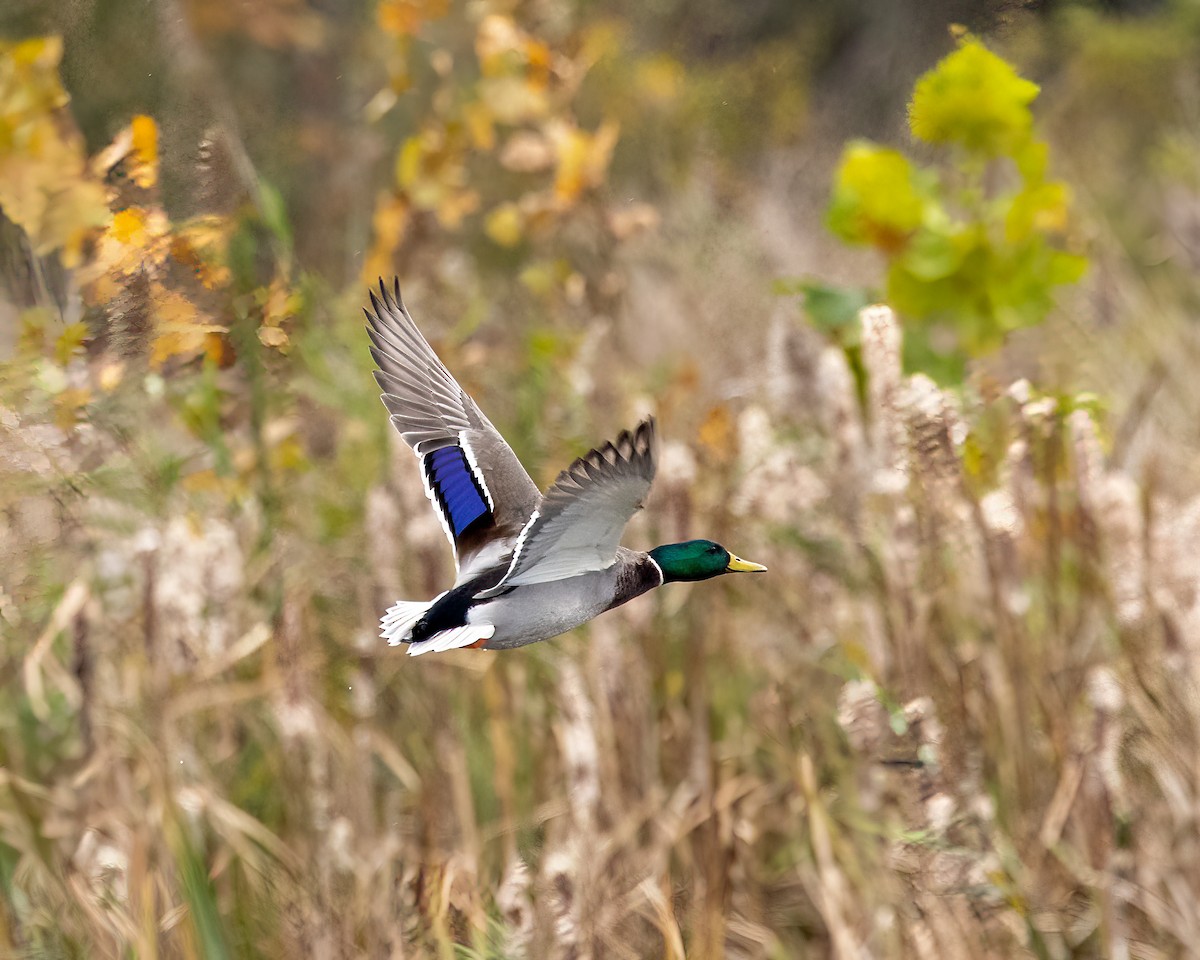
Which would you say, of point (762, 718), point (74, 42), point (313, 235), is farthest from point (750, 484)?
point (313, 235)

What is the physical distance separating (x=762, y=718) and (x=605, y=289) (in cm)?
115

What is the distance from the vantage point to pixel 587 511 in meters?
0.95

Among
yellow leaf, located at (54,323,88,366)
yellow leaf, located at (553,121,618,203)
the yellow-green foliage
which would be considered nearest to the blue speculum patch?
yellow leaf, located at (54,323,88,366)

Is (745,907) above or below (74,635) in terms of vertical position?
below

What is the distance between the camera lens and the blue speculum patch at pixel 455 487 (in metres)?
1.30

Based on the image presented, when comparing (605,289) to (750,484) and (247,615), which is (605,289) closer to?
(750,484)

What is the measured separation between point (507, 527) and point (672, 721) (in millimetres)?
1260

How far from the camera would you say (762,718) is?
8.15ft

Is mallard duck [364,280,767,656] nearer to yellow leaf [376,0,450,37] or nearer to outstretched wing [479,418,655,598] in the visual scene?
outstretched wing [479,418,655,598]

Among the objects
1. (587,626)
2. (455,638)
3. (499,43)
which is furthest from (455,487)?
(499,43)

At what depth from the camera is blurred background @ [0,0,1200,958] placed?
168cm

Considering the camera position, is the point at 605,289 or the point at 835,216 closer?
the point at 835,216

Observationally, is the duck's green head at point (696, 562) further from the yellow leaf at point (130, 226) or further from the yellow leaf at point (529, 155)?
the yellow leaf at point (529, 155)

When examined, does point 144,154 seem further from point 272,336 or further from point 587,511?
point 587,511
